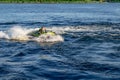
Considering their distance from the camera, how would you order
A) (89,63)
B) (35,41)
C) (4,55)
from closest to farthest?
(89,63) < (4,55) < (35,41)

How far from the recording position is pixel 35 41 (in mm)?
39312

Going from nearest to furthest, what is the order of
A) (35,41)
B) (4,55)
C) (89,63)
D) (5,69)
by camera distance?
(5,69) < (89,63) < (4,55) < (35,41)

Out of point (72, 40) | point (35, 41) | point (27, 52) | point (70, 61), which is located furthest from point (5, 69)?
point (72, 40)

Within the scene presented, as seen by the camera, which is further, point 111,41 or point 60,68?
point 111,41

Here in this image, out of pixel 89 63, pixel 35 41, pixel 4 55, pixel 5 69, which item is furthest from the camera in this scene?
pixel 35 41

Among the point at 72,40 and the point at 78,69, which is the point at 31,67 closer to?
the point at 78,69

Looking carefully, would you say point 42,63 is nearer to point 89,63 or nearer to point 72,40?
point 89,63

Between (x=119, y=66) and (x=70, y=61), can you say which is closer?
(x=119, y=66)

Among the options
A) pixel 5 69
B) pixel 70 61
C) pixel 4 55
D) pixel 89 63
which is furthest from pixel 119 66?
pixel 4 55

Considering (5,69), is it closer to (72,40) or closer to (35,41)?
(35,41)

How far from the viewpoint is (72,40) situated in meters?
41.3

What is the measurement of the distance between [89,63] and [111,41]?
13.6 meters

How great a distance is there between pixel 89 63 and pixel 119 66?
94.9 inches

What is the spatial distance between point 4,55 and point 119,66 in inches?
405
